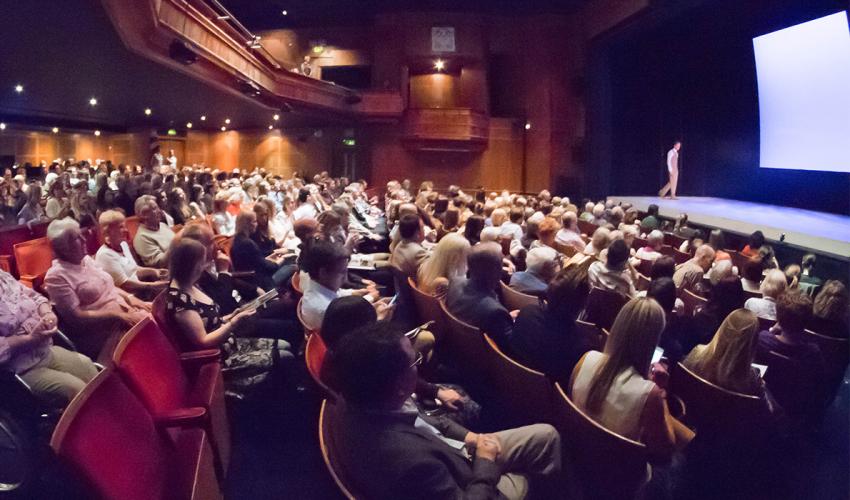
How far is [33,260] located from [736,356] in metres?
4.17

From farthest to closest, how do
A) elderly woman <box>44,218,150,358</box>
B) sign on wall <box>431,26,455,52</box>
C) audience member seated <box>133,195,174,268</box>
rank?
1. sign on wall <box>431,26,455,52</box>
2. audience member seated <box>133,195,174,268</box>
3. elderly woman <box>44,218,150,358</box>

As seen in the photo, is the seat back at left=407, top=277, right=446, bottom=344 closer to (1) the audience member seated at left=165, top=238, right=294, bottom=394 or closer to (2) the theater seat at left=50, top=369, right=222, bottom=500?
(1) the audience member seated at left=165, top=238, right=294, bottom=394

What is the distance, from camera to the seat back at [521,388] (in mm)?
2307

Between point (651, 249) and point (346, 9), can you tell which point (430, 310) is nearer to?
point (651, 249)

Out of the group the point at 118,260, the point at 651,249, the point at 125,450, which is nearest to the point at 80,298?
the point at 118,260

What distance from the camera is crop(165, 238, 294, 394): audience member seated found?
2750mm

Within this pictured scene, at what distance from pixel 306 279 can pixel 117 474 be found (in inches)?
80.9

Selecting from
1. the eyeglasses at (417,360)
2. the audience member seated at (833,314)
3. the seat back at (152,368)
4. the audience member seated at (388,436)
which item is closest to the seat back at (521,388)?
the eyeglasses at (417,360)

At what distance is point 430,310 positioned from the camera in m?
3.58

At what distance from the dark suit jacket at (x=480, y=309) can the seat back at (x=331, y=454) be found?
117 centimetres

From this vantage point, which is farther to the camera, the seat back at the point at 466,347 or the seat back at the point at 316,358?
the seat back at the point at 466,347

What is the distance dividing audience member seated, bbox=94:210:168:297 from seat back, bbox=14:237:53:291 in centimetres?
32

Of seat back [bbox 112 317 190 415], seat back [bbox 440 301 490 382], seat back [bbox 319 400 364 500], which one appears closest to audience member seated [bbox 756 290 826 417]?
seat back [bbox 440 301 490 382]

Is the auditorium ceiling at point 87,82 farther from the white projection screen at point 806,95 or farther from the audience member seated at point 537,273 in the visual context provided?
the white projection screen at point 806,95
